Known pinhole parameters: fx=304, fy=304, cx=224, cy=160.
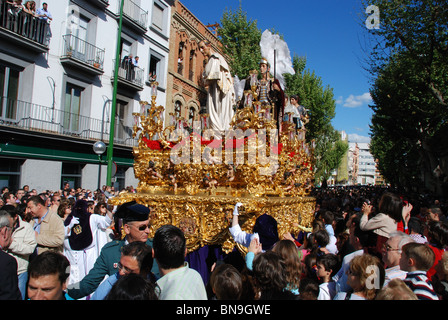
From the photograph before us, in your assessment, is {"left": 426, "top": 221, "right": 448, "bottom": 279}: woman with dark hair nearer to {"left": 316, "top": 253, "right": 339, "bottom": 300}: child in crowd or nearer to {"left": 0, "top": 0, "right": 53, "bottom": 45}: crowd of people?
{"left": 316, "top": 253, "right": 339, "bottom": 300}: child in crowd

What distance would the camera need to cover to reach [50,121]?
1353 cm

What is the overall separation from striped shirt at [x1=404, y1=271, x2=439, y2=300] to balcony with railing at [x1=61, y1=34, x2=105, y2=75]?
1528 cm

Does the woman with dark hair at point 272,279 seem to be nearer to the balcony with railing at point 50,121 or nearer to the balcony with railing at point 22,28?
the balcony with railing at point 50,121

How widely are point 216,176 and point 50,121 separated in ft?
36.3

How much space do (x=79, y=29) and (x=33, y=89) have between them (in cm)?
428

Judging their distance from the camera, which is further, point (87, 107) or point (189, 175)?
point (87, 107)

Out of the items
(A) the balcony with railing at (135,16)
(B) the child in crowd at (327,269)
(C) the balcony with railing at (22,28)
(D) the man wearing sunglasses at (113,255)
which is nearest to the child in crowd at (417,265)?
(B) the child in crowd at (327,269)

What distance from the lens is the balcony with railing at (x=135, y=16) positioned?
17.6m

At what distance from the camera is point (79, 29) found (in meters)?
15.2

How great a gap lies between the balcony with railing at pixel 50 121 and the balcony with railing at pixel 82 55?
2.34 meters

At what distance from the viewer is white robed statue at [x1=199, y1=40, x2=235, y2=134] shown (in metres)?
7.18

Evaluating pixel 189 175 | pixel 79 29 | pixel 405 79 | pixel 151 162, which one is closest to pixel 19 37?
pixel 79 29
